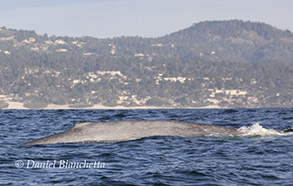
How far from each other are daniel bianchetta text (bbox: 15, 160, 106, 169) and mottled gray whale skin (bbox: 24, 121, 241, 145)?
273 cm

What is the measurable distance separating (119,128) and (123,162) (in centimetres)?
340

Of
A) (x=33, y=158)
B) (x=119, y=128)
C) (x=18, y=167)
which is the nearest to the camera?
(x=18, y=167)

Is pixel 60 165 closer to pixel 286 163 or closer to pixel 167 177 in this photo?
pixel 167 177

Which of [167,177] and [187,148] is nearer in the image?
[167,177]

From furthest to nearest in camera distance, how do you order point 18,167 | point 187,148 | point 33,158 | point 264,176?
point 187,148, point 33,158, point 18,167, point 264,176

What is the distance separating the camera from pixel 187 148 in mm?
16344

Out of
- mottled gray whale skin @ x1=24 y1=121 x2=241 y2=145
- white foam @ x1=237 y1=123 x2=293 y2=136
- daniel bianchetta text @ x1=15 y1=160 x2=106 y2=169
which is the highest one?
mottled gray whale skin @ x1=24 y1=121 x2=241 y2=145

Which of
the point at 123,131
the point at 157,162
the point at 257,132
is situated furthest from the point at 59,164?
the point at 257,132

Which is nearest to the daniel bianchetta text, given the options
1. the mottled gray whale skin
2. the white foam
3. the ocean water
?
the ocean water

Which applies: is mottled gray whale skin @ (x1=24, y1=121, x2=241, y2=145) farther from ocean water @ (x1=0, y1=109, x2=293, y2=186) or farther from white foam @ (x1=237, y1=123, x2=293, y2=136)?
white foam @ (x1=237, y1=123, x2=293, y2=136)

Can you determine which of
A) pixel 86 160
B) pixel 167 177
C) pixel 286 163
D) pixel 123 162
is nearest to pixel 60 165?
pixel 86 160

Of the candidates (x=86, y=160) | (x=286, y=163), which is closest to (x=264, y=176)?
(x=286, y=163)

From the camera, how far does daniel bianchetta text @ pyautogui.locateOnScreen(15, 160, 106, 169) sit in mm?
13633

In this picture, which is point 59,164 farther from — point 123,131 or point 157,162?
point 123,131
